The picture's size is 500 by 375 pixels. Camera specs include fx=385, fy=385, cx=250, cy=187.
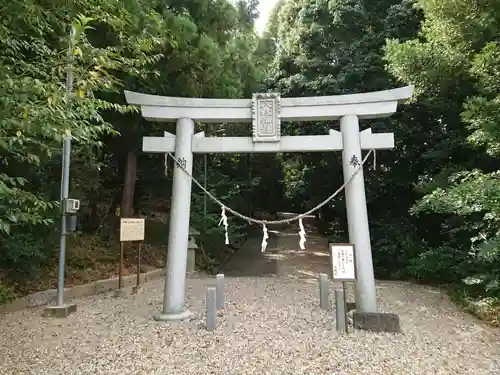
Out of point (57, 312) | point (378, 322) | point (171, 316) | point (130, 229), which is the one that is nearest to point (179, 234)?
point (171, 316)

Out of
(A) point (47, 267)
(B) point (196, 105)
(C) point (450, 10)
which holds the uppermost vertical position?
(C) point (450, 10)

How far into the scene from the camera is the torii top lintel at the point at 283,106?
5395 millimetres

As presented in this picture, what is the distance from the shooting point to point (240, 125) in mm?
13453

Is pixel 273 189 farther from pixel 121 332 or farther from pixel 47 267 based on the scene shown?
pixel 121 332

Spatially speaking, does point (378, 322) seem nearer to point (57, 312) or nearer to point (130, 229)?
point (57, 312)

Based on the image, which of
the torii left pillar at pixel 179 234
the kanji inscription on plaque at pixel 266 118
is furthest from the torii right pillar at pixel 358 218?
the torii left pillar at pixel 179 234

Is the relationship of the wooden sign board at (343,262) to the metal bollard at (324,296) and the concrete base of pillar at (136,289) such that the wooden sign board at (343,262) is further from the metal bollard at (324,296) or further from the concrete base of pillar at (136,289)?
the concrete base of pillar at (136,289)

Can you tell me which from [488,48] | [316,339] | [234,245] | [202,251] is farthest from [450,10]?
[234,245]

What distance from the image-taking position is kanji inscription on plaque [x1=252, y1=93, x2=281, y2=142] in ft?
17.9

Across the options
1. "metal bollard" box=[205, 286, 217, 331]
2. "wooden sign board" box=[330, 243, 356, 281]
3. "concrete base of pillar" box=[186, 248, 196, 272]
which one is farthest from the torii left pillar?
"concrete base of pillar" box=[186, 248, 196, 272]

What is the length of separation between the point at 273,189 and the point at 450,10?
14.2 m

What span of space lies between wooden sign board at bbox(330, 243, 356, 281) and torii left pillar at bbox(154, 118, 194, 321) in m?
2.05

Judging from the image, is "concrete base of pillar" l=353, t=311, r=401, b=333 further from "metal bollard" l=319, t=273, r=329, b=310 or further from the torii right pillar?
"metal bollard" l=319, t=273, r=329, b=310

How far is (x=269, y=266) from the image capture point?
1156 centimetres
